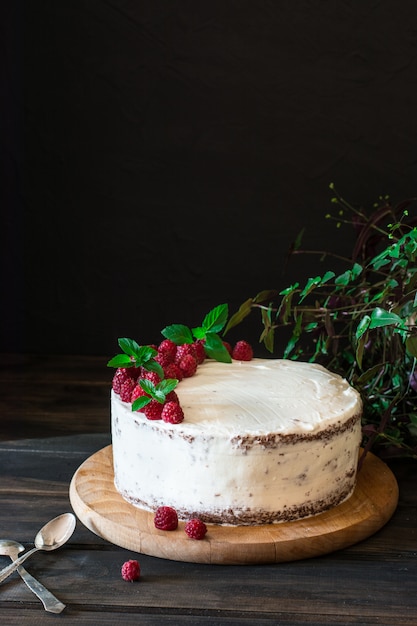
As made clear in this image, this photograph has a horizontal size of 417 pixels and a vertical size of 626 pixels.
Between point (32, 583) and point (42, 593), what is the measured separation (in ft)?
0.12

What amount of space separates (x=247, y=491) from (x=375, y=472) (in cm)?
35

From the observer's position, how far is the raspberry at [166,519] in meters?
1.41

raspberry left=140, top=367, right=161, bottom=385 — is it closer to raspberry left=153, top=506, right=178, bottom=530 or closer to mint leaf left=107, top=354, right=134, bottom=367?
mint leaf left=107, top=354, right=134, bottom=367

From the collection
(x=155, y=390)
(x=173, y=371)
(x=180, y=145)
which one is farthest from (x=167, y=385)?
(x=180, y=145)

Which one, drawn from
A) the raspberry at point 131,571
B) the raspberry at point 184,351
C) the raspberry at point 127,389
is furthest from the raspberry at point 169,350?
the raspberry at point 131,571

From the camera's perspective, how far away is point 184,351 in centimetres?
164

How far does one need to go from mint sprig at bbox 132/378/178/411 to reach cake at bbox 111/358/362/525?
0.13ft

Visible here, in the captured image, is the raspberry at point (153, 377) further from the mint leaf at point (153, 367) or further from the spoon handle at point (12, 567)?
the spoon handle at point (12, 567)

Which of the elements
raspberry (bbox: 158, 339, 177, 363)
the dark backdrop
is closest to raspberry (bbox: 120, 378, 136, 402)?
raspberry (bbox: 158, 339, 177, 363)

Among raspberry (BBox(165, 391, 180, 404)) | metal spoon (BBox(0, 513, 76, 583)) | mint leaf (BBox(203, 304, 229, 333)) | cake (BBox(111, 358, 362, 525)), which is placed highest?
mint leaf (BBox(203, 304, 229, 333))

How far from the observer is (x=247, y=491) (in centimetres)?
143

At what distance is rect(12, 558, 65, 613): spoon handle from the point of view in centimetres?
123

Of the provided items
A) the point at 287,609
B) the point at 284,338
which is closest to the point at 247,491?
the point at 287,609

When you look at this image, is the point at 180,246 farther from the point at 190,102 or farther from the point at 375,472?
the point at 375,472
